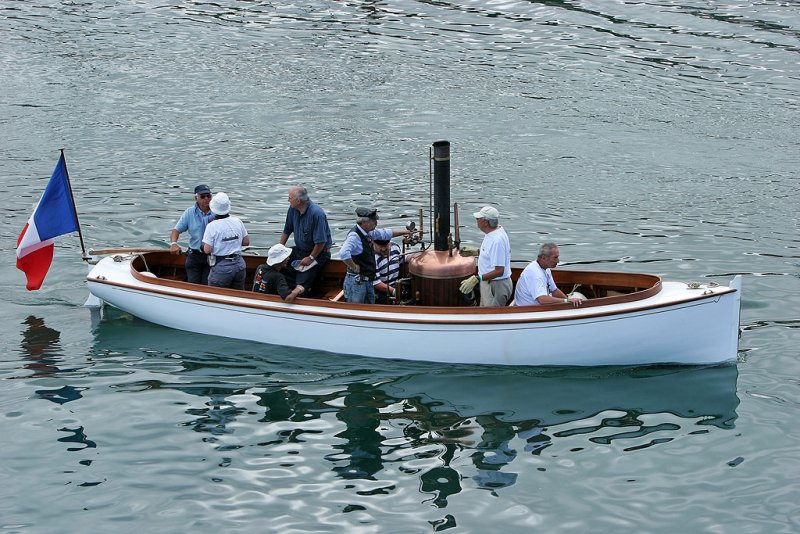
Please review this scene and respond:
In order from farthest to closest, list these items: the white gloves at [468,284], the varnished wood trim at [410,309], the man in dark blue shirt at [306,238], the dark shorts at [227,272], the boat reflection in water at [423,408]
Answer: the dark shorts at [227,272] → the man in dark blue shirt at [306,238] → the white gloves at [468,284] → the varnished wood trim at [410,309] → the boat reflection in water at [423,408]

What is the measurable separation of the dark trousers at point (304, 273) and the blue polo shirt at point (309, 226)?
124mm

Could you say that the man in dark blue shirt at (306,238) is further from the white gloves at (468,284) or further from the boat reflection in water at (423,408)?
the white gloves at (468,284)

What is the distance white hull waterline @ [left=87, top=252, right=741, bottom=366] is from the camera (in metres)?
11.9

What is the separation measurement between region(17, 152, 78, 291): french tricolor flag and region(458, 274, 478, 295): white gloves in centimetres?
555

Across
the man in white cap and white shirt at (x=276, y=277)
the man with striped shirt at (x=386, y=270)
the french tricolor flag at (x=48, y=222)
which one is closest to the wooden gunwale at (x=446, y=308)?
the man in white cap and white shirt at (x=276, y=277)

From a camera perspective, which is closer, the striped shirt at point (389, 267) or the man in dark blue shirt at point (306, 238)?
the man in dark blue shirt at point (306, 238)

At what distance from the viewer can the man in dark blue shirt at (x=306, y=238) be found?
13.0 m

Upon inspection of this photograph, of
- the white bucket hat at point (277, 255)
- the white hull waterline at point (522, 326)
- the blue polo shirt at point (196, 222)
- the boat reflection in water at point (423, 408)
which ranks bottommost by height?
the boat reflection in water at point (423, 408)

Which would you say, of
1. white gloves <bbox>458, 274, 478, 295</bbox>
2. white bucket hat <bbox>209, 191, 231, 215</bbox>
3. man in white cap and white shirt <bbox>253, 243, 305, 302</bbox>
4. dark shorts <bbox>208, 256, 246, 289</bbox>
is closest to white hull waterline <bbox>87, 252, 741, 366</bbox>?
man in white cap and white shirt <bbox>253, 243, 305, 302</bbox>

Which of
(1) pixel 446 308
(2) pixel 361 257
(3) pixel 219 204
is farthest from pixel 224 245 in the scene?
(1) pixel 446 308

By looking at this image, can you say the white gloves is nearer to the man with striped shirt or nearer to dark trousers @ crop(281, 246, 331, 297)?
the man with striped shirt

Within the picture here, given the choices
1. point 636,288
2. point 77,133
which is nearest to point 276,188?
point 77,133

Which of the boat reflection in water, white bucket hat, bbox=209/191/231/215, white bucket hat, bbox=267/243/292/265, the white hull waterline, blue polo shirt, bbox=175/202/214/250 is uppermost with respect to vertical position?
white bucket hat, bbox=209/191/231/215

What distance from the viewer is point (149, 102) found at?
26.2 metres
